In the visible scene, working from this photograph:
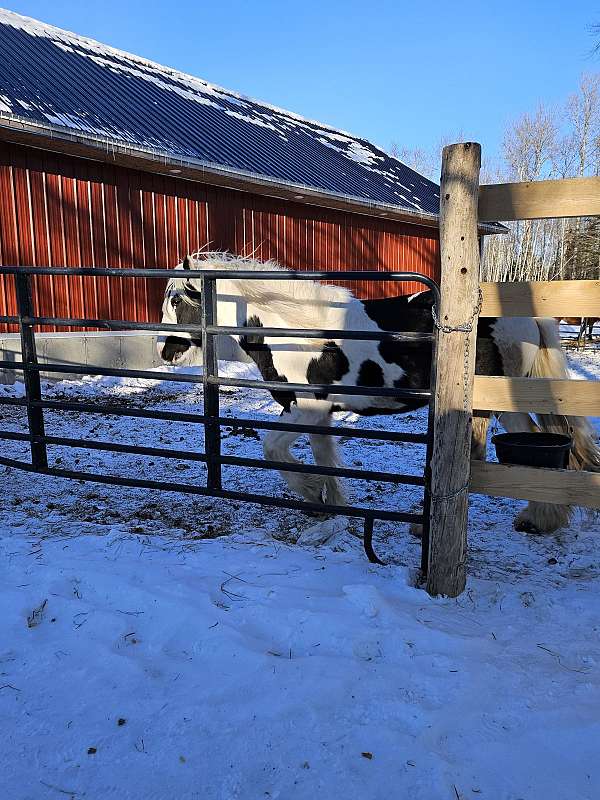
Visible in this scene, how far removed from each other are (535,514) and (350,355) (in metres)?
1.62

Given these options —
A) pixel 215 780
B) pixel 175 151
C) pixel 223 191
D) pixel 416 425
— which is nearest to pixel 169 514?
pixel 215 780

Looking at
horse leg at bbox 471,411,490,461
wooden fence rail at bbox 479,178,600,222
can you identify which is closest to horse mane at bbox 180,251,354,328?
horse leg at bbox 471,411,490,461

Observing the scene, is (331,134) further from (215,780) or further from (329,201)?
(215,780)

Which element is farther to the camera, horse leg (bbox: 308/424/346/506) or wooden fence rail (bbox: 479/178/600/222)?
horse leg (bbox: 308/424/346/506)

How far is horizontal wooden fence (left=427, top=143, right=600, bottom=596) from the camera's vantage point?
265cm

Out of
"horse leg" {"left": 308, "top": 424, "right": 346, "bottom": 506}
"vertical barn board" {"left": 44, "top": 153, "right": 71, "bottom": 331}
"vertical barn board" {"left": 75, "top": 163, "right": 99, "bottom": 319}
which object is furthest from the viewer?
"vertical barn board" {"left": 75, "top": 163, "right": 99, "bottom": 319}

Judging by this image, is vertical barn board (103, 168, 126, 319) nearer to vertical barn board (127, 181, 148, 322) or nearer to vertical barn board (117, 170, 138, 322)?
vertical barn board (117, 170, 138, 322)

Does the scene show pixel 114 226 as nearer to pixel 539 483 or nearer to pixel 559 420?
pixel 559 420

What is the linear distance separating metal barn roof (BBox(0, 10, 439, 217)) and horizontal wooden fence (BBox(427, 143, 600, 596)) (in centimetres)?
757

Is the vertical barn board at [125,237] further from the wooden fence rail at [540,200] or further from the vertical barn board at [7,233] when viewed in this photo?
the wooden fence rail at [540,200]

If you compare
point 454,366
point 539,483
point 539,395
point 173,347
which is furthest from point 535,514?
point 173,347

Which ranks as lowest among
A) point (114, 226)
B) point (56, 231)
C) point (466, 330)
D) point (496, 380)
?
point (496, 380)

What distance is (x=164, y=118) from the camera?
11.6 metres

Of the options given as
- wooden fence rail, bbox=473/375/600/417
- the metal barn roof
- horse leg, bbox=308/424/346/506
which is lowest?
horse leg, bbox=308/424/346/506
